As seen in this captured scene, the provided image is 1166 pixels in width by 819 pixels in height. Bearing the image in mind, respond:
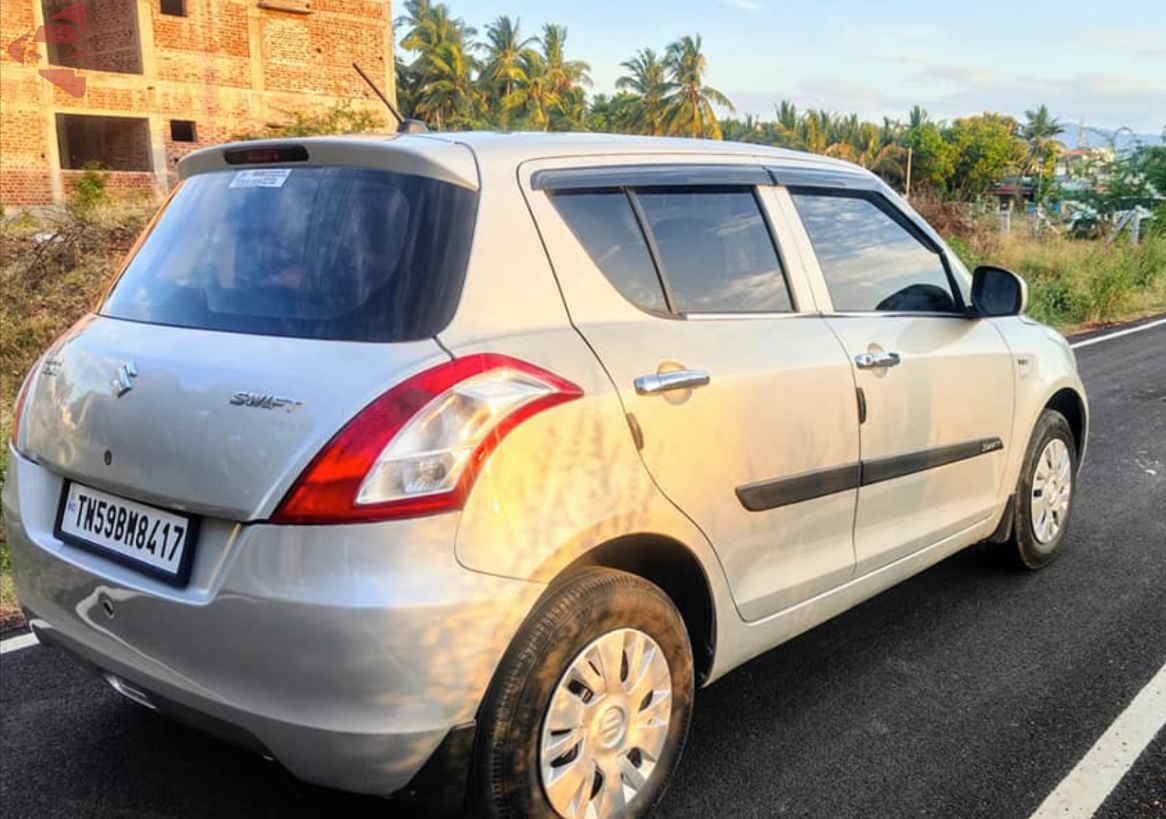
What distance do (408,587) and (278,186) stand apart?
122cm

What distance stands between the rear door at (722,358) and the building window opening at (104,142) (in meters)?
33.7

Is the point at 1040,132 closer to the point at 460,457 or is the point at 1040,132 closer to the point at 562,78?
the point at 562,78

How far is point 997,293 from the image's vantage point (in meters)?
3.83

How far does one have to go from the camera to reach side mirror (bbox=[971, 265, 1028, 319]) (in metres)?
3.81

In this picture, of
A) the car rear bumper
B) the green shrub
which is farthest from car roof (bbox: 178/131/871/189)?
the green shrub

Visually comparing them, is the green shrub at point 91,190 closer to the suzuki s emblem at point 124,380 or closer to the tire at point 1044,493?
the suzuki s emblem at point 124,380

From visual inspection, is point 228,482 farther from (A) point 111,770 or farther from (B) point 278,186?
(A) point 111,770

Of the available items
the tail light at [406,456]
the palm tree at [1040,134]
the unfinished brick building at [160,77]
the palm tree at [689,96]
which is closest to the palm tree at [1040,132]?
the palm tree at [1040,134]

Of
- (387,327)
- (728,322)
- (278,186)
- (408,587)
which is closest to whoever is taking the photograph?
(408,587)

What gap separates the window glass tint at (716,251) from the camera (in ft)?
9.37

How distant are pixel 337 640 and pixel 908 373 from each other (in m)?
2.19

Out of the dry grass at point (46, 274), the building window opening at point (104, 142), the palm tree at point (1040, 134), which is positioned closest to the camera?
the dry grass at point (46, 274)

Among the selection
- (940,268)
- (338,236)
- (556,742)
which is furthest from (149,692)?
(940,268)

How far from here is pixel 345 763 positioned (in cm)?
212
